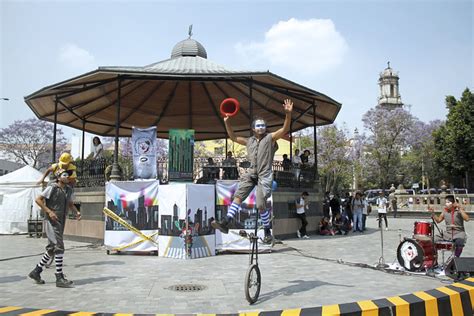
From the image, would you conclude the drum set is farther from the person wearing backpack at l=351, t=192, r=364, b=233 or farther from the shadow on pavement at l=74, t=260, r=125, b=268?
the person wearing backpack at l=351, t=192, r=364, b=233

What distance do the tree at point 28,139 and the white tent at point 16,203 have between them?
33180 mm

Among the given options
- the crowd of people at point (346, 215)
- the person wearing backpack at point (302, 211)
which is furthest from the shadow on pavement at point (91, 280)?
the crowd of people at point (346, 215)

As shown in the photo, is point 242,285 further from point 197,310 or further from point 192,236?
point 192,236

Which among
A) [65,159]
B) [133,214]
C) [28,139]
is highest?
[28,139]

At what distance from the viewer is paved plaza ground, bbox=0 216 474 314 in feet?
20.5

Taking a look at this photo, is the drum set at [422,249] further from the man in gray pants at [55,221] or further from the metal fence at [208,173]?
the man in gray pants at [55,221]

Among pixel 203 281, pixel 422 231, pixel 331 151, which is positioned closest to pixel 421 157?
pixel 331 151

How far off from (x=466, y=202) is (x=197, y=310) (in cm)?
3648

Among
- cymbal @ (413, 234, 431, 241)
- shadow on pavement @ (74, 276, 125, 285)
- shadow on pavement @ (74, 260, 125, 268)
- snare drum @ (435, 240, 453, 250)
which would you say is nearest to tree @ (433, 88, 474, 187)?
snare drum @ (435, 240, 453, 250)

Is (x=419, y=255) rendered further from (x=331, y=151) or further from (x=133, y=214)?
(x=331, y=151)

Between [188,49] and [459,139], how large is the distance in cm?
4017

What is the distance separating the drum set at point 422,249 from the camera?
8.59m

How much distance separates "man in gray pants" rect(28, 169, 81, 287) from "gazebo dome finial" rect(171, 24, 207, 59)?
45.1 ft

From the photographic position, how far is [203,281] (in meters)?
Result: 7.99
